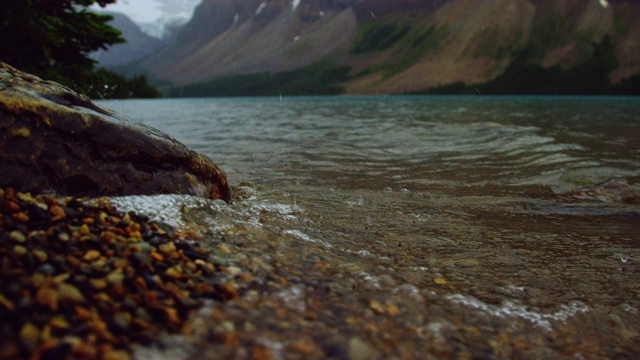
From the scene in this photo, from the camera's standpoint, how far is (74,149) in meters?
3.96

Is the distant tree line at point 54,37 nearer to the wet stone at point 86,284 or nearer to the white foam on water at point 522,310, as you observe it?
the wet stone at point 86,284

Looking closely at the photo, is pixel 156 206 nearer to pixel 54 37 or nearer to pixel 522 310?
pixel 522 310

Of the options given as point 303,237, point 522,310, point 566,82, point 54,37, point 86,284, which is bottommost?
point 522,310

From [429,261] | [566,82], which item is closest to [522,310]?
[429,261]

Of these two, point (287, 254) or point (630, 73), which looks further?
point (630, 73)

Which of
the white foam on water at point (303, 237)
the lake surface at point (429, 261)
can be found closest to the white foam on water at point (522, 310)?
the lake surface at point (429, 261)

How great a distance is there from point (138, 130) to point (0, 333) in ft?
10.7

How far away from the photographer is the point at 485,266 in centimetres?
410

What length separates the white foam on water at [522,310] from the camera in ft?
9.96

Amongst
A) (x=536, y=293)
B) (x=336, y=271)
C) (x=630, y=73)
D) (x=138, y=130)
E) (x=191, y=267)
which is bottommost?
(x=536, y=293)

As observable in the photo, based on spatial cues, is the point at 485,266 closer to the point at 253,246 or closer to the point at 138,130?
the point at 253,246

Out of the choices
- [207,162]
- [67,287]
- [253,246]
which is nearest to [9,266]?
[67,287]

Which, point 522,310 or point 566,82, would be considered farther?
point 566,82

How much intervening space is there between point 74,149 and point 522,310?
14.7 ft
